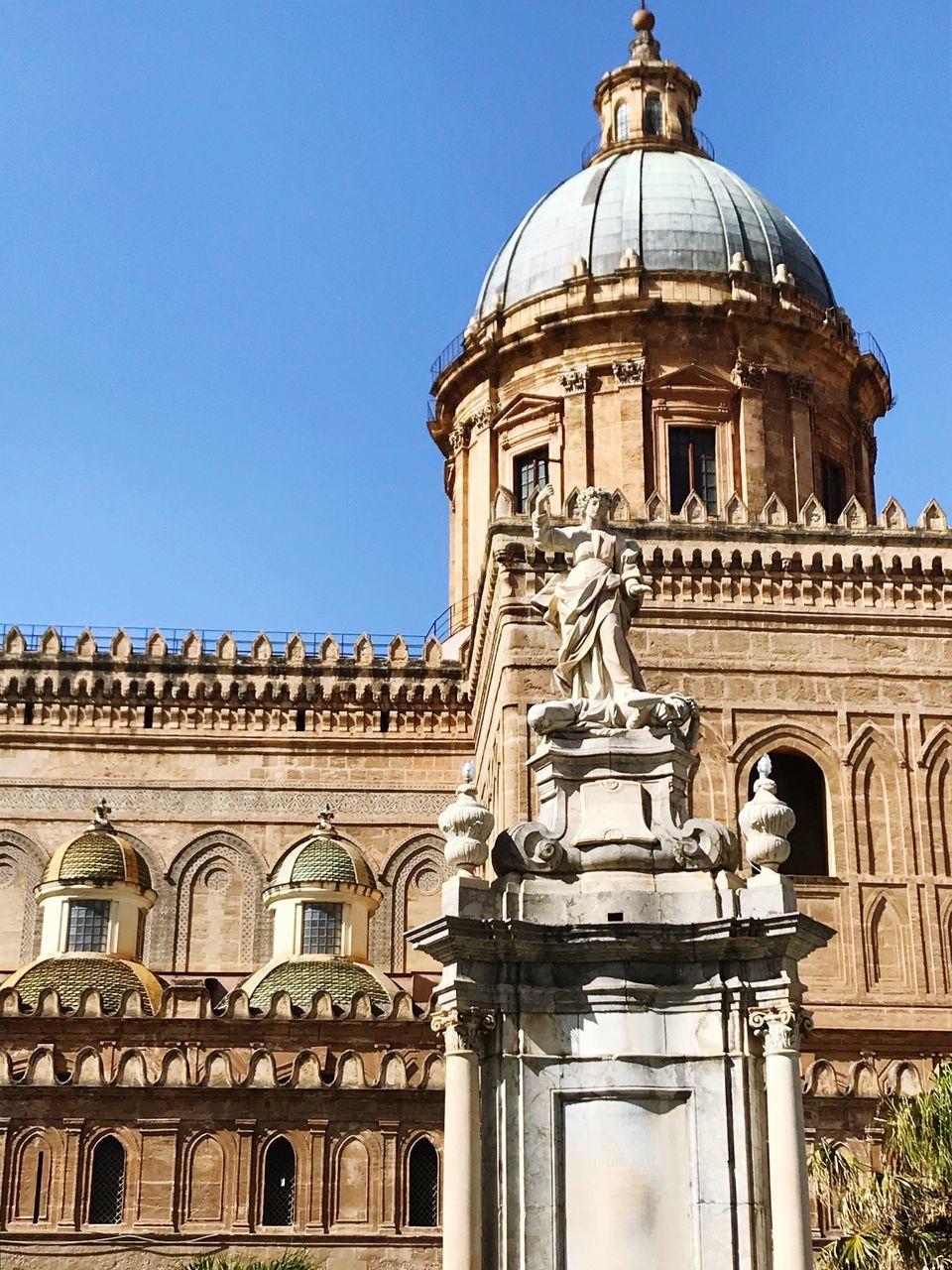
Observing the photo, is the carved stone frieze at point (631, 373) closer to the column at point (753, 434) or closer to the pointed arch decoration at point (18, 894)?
the column at point (753, 434)

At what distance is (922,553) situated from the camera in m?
30.4

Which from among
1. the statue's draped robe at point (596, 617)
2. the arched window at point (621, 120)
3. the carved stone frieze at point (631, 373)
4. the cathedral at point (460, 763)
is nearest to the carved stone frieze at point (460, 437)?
the cathedral at point (460, 763)

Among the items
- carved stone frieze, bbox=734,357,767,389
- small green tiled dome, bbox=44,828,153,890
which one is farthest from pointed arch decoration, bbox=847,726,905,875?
small green tiled dome, bbox=44,828,153,890

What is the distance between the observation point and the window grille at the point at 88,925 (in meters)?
30.3

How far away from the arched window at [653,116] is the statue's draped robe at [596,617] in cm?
2983

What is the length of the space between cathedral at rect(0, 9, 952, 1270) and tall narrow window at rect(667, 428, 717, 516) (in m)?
0.05

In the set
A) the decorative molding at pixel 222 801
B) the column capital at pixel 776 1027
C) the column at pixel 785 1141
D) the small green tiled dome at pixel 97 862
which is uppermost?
the decorative molding at pixel 222 801

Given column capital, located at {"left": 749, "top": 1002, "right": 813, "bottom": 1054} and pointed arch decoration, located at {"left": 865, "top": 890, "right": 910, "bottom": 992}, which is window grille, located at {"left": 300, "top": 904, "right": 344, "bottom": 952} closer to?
pointed arch decoration, located at {"left": 865, "top": 890, "right": 910, "bottom": 992}

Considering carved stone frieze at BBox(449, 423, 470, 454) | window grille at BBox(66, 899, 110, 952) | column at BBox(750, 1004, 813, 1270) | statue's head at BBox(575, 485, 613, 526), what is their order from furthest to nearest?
carved stone frieze at BBox(449, 423, 470, 454)
window grille at BBox(66, 899, 110, 952)
statue's head at BBox(575, 485, 613, 526)
column at BBox(750, 1004, 813, 1270)

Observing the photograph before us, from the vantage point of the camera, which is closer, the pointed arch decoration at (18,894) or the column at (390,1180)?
the column at (390,1180)

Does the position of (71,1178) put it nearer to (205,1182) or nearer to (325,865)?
(205,1182)

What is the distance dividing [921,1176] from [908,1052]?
1112 cm

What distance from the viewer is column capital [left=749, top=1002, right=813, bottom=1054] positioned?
10969 millimetres

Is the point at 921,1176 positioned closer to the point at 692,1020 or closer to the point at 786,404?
the point at 692,1020
